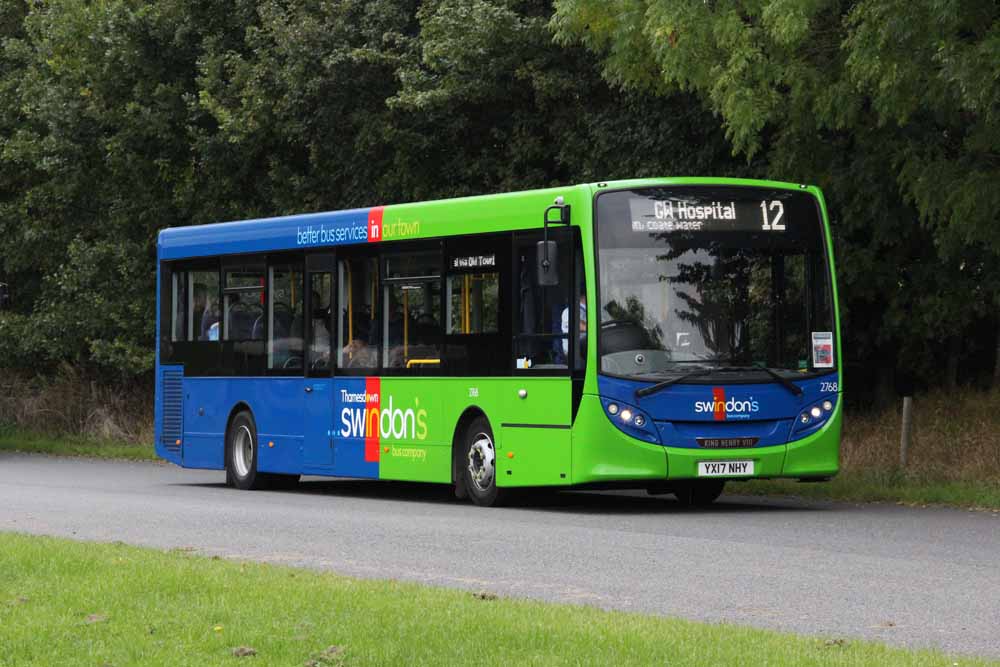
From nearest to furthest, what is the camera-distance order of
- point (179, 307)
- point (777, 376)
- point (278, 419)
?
1. point (777, 376)
2. point (278, 419)
3. point (179, 307)

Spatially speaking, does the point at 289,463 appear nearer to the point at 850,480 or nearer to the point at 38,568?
the point at 850,480

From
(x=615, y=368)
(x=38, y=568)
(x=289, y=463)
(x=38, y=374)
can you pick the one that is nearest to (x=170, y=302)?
(x=289, y=463)

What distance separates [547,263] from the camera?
17.9 m

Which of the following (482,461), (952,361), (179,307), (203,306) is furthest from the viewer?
(952,361)

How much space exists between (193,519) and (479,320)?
3.53m

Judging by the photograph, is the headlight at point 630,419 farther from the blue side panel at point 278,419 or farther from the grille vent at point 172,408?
the grille vent at point 172,408

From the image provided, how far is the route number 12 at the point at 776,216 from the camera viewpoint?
1875 centimetres

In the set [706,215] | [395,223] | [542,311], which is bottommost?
[542,311]

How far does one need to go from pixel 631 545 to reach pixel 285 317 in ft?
28.5

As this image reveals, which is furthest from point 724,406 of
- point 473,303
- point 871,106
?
point 871,106

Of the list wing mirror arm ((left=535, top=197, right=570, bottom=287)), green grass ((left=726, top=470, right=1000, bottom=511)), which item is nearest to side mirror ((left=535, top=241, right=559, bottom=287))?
wing mirror arm ((left=535, top=197, right=570, bottom=287))

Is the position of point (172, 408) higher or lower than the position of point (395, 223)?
lower

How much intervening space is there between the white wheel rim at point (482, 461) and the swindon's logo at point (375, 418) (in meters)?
0.80

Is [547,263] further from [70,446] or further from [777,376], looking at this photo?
[70,446]
